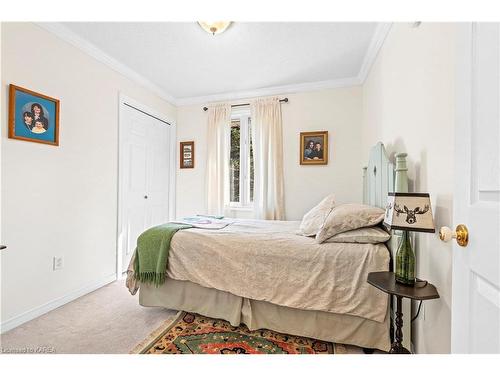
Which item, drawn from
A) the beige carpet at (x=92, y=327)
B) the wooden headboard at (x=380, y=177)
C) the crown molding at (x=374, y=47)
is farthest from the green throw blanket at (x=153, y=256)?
the crown molding at (x=374, y=47)

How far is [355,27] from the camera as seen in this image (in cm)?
215

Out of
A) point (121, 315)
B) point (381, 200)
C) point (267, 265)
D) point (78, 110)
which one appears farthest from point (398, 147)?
point (78, 110)

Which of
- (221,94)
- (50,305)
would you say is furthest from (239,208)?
(50,305)

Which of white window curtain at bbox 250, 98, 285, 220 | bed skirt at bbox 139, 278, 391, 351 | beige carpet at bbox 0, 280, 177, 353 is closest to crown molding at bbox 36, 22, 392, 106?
white window curtain at bbox 250, 98, 285, 220

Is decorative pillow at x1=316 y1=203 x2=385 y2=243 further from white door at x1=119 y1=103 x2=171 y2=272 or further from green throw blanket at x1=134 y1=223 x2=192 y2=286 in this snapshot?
white door at x1=119 y1=103 x2=171 y2=272

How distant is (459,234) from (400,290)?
0.64 meters

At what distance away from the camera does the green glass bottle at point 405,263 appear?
123cm

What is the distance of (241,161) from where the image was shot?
371cm

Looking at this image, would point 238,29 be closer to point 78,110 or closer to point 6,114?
point 78,110

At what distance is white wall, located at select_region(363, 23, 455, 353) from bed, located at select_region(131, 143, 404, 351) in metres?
0.22

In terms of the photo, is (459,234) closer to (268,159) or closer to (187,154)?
(268,159)

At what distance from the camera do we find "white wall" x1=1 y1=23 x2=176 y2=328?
5.98 feet

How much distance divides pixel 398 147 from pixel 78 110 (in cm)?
297

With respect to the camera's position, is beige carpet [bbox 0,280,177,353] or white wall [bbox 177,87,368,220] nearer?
beige carpet [bbox 0,280,177,353]
